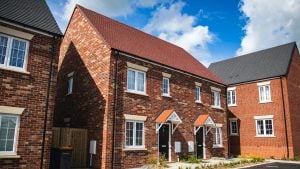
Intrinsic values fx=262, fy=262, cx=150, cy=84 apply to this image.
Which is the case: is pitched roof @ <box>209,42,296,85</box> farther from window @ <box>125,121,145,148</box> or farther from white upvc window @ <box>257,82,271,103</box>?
window @ <box>125,121,145,148</box>

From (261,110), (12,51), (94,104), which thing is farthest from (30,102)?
(261,110)

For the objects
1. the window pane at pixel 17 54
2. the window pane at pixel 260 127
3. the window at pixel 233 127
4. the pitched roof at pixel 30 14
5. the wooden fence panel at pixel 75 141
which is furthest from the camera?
the window at pixel 233 127

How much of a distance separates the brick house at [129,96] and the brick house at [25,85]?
3094 millimetres

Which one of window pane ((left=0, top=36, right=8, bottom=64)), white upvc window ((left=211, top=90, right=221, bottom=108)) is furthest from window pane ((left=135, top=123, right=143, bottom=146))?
white upvc window ((left=211, top=90, right=221, bottom=108))

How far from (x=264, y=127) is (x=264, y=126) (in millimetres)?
91

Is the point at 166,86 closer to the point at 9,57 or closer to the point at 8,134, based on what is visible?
the point at 9,57

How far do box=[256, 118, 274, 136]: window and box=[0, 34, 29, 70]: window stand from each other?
20830 mm

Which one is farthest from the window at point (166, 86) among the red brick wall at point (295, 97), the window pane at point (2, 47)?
the red brick wall at point (295, 97)

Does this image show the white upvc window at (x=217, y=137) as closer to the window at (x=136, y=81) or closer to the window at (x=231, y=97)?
the window at (x=231, y=97)

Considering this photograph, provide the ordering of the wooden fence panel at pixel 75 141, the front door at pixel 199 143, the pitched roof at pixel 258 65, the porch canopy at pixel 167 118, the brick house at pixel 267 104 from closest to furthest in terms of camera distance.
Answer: the wooden fence panel at pixel 75 141 < the porch canopy at pixel 167 118 < the front door at pixel 199 143 < the brick house at pixel 267 104 < the pitched roof at pixel 258 65

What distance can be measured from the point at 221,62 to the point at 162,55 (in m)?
15.9

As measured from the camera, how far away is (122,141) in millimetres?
13836

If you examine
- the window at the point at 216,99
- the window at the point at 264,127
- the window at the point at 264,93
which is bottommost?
the window at the point at 264,127

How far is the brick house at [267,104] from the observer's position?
74.5 feet
